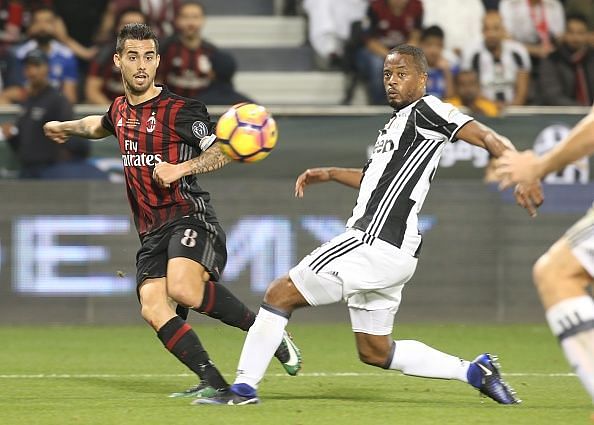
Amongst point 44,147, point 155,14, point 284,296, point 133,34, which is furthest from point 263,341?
point 155,14

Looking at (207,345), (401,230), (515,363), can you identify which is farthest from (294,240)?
(401,230)

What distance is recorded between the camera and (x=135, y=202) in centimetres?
790

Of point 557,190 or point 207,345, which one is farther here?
point 557,190

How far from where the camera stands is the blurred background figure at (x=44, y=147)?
41.1 ft

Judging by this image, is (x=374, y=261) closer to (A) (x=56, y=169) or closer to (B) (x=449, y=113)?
(B) (x=449, y=113)

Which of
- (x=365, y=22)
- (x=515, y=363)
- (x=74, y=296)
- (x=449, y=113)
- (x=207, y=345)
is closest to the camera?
(x=449, y=113)

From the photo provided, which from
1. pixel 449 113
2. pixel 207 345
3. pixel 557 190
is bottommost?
pixel 207 345

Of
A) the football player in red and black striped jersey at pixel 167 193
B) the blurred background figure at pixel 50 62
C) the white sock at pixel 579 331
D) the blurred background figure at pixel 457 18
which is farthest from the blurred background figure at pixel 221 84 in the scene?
the white sock at pixel 579 331

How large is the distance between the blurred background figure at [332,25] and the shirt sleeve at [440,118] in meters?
8.78

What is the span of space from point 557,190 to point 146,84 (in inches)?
231

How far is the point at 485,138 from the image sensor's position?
6.73 m

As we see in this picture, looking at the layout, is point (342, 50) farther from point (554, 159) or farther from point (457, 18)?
point (554, 159)

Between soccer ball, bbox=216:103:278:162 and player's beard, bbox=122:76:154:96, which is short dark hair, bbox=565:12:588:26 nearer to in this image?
player's beard, bbox=122:76:154:96

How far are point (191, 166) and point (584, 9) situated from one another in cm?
982
